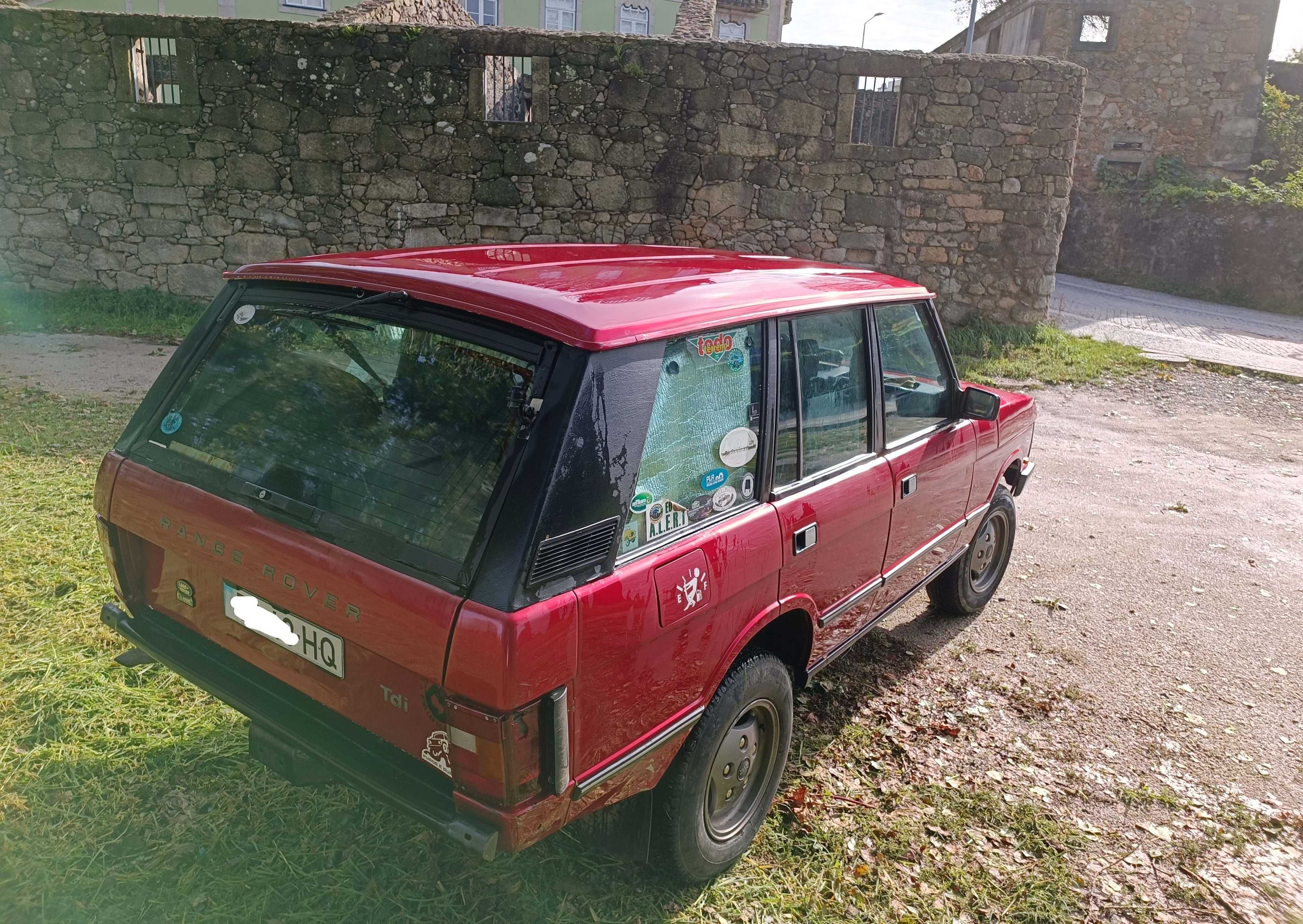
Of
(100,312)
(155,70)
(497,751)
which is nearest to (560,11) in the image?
(155,70)

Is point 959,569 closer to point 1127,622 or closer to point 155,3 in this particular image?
point 1127,622

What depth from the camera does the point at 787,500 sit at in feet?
8.73

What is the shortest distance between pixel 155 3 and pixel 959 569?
2613cm

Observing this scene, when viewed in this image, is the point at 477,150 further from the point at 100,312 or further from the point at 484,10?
the point at 484,10

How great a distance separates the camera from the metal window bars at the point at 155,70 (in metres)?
10.5

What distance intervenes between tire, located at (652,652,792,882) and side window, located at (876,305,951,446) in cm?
113

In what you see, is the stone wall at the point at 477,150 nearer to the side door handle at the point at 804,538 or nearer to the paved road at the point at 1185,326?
the paved road at the point at 1185,326

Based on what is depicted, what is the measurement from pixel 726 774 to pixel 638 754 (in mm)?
568

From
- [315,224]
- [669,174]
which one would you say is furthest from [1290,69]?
[315,224]

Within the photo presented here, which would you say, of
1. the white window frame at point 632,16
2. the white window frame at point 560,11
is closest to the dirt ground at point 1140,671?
the white window frame at point 560,11

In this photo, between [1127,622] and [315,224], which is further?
[315,224]

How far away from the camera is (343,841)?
2.60m

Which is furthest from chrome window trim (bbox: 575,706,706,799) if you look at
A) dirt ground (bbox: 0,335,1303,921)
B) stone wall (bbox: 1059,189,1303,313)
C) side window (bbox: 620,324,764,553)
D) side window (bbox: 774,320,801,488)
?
stone wall (bbox: 1059,189,1303,313)

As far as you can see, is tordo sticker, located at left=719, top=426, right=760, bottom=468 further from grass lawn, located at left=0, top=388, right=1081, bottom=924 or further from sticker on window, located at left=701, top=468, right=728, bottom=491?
grass lawn, located at left=0, top=388, right=1081, bottom=924
